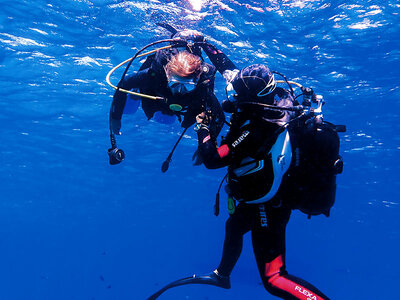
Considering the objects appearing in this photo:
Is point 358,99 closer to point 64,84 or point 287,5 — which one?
point 287,5

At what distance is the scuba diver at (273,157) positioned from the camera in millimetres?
4004

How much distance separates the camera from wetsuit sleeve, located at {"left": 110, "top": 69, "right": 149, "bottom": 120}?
18.2 feet

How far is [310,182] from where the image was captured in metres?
4.43

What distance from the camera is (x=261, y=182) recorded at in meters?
4.22

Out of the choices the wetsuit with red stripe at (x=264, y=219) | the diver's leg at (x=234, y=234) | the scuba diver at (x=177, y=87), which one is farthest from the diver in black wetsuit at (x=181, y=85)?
the diver's leg at (x=234, y=234)

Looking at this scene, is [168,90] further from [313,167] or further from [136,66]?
[136,66]

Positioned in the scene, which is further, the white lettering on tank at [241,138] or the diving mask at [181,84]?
the diving mask at [181,84]

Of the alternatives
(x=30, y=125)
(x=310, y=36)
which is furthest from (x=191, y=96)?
(x=30, y=125)

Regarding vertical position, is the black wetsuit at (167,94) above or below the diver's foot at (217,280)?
above

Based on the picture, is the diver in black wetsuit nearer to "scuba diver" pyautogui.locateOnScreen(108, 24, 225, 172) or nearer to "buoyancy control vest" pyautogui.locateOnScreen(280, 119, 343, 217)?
"scuba diver" pyautogui.locateOnScreen(108, 24, 225, 172)

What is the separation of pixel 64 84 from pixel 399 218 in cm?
4048

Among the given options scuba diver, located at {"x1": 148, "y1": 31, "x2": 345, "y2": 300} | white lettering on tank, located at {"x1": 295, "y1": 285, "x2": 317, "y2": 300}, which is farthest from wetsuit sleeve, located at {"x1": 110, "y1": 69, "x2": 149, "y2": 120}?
white lettering on tank, located at {"x1": 295, "y1": 285, "x2": 317, "y2": 300}

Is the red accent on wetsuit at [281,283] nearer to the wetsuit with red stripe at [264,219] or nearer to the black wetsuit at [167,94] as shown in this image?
the wetsuit with red stripe at [264,219]

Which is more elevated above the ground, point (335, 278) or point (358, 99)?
point (358, 99)
